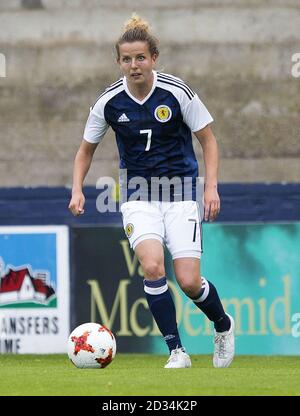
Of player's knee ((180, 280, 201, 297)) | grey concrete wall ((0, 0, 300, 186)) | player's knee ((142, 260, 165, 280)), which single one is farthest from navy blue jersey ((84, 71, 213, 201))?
grey concrete wall ((0, 0, 300, 186))

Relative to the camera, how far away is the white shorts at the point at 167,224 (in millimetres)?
7824

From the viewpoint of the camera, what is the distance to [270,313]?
37.1ft

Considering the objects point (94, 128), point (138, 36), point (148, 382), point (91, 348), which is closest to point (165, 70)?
point (94, 128)

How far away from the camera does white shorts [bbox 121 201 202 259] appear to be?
782 cm

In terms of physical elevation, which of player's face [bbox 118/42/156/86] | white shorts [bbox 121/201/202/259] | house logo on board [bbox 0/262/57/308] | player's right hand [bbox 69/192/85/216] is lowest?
house logo on board [bbox 0/262/57/308]

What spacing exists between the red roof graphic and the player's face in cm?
410

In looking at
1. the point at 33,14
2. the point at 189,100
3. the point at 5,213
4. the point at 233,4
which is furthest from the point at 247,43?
the point at 189,100

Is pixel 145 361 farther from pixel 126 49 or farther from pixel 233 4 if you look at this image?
pixel 233 4

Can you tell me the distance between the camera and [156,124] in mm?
7926

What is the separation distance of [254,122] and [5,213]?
16.3 feet

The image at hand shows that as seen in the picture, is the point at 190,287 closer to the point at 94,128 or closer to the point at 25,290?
the point at 94,128

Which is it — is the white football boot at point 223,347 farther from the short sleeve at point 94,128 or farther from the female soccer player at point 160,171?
the short sleeve at point 94,128

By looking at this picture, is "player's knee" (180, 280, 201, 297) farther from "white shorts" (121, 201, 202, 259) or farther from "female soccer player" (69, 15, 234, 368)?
"white shorts" (121, 201, 202, 259)

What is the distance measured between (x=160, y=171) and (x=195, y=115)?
41cm
